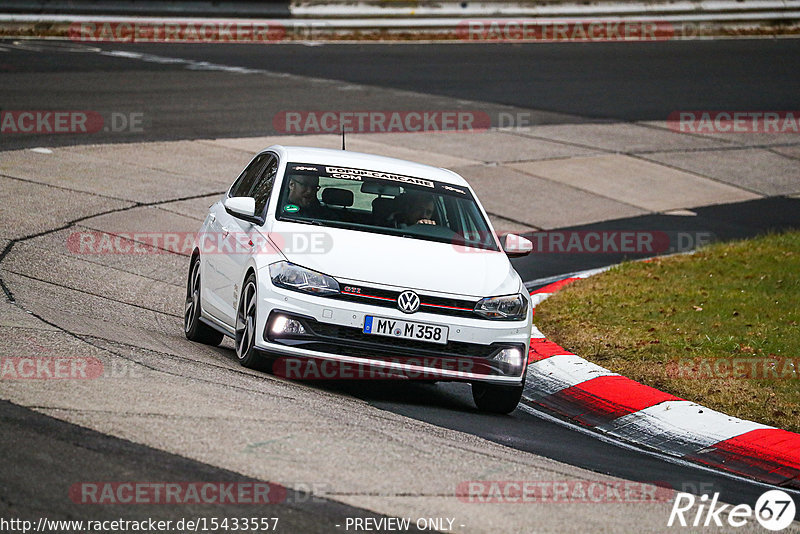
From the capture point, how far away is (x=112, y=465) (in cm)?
569

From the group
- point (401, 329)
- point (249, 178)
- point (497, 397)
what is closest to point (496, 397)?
point (497, 397)

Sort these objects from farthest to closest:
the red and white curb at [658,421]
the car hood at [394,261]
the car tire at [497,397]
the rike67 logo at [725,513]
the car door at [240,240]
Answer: the car door at [240,240] → the car tire at [497,397] → the car hood at [394,261] → the red and white curb at [658,421] → the rike67 logo at [725,513]

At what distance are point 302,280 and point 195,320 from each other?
6.55ft

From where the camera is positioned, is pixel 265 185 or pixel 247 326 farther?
pixel 265 185

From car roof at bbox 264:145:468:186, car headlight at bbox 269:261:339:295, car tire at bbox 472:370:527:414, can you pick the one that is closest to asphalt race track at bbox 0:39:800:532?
car tire at bbox 472:370:527:414

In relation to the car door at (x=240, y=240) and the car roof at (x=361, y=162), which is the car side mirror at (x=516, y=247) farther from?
the car door at (x=240, y=240)

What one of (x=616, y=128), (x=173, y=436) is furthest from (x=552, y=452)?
(x=616, y=128)

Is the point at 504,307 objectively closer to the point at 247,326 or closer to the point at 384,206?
the point at 384,206

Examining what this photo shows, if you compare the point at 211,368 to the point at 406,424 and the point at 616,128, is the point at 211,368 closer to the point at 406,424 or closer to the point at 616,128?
the point at 406,424

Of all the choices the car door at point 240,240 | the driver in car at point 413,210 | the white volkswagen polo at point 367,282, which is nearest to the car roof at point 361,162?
the white volkswagen polo at point 367,282

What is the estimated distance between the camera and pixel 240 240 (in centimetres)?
901

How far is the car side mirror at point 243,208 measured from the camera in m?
8.82

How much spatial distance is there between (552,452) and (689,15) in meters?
28.4

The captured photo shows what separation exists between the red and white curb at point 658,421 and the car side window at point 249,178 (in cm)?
264
